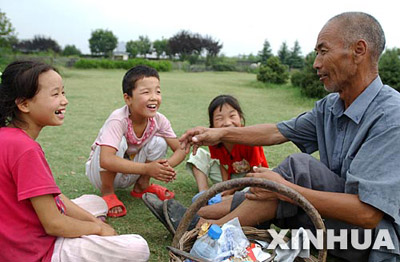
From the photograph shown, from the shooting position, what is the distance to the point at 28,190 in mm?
1707

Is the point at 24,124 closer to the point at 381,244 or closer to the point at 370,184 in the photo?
the point at 370,184

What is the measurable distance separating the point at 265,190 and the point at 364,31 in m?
1.00

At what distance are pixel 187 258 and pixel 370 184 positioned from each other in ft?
2.97

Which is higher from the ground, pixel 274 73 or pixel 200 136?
pixel 274 73

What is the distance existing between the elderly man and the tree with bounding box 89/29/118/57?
73566 mm

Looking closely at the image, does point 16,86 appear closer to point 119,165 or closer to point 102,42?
point 119,165

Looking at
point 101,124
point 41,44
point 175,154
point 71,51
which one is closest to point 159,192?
point 175,154

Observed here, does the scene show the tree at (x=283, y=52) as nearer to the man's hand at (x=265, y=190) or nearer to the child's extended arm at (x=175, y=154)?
the child's extended arm at (x=175, y=154)

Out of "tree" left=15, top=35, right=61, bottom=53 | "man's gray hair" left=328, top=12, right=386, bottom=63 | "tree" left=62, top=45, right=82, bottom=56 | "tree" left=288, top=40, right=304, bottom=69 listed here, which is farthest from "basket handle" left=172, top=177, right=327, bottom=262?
"tree" left=62, top=45, right=82, bottom=56

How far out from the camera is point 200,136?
2.78m

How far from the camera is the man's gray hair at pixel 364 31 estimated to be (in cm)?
207

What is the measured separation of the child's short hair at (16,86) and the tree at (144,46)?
7180cm

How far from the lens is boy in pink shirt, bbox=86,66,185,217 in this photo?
2.87 m

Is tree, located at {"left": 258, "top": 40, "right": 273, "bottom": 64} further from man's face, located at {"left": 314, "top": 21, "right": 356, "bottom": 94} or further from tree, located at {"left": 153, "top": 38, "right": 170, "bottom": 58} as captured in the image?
man's face, located at {"left": 314, "top": 21, "right": 356, "bottom": 94}
